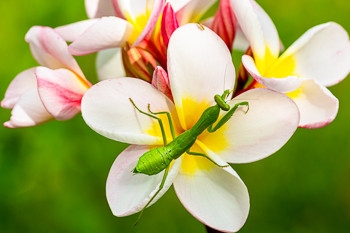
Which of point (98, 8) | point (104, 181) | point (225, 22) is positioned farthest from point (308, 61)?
point (104, 181)

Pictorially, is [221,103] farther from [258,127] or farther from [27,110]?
[27,110]

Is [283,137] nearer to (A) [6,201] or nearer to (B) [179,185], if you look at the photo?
(B) [179,185]

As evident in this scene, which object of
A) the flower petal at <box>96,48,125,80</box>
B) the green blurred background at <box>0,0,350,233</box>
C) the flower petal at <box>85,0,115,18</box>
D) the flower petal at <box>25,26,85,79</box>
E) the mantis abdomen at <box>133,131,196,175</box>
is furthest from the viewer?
the green blurred background at <box>0,0,350,233</box>

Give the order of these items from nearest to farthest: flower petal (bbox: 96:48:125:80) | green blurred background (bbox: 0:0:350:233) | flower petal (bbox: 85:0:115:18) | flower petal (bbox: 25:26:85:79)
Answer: flower petal (bbox: 25:26:85:79) → flower petal (bbox: 85:0:115:18) → flower petal (bbox: 96:48:125:80) → green blurred background (bbox: 0:0:350:233)

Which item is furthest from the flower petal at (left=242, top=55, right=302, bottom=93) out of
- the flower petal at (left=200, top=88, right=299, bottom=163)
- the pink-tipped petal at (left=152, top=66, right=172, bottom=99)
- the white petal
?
the white petal

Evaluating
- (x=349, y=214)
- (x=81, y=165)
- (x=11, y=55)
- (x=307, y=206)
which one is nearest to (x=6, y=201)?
(x=81, y=165)

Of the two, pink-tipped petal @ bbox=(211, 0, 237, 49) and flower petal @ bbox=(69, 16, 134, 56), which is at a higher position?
flower petal @ bbox=(69, 16, 134, 56)

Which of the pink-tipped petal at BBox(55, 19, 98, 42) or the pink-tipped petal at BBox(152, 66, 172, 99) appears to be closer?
the pink-tipped petal at BBox(152, 66, 172, 99)

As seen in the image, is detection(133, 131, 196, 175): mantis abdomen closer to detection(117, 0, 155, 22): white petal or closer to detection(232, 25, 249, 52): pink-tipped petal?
detection(117, 0, 155, 22): white petal
